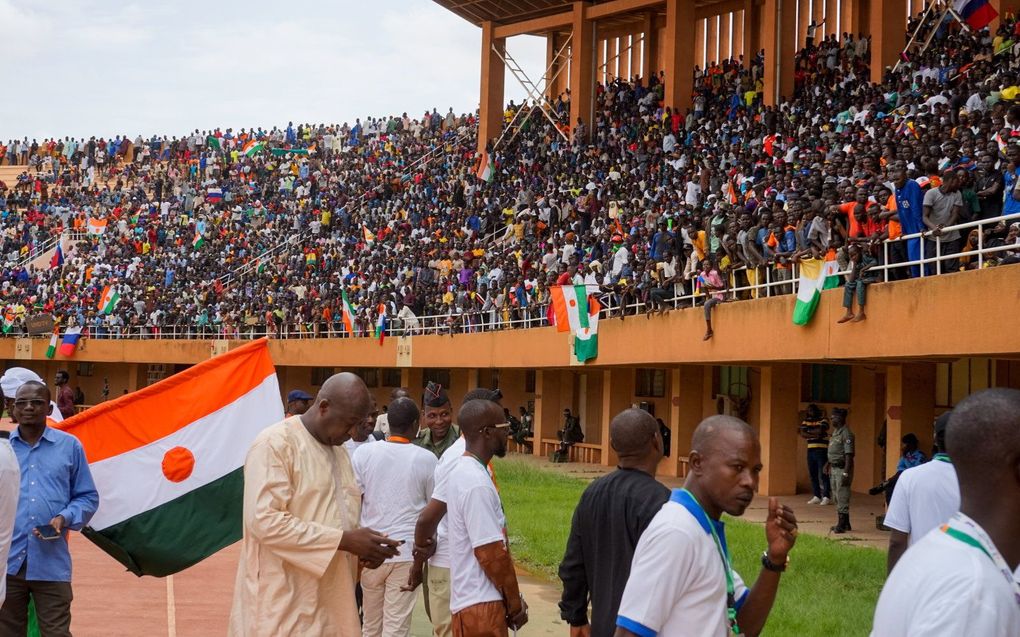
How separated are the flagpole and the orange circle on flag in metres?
2.57

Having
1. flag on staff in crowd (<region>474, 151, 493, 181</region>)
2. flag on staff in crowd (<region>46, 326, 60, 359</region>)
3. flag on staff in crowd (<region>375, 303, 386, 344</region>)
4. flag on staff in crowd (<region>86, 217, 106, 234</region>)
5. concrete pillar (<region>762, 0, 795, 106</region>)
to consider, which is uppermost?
concrete pillar (<region>762, 0, 795, 106</region>)

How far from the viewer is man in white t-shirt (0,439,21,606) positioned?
15.9 ft

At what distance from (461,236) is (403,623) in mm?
27114

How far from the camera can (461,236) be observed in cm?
3384

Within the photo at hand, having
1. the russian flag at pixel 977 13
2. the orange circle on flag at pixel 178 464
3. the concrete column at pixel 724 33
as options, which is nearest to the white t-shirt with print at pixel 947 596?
the orange circle on flag at pixel 178 464

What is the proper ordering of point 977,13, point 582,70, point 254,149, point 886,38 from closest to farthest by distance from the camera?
point 977,13, point 886,38, point 582,70, point 254,149

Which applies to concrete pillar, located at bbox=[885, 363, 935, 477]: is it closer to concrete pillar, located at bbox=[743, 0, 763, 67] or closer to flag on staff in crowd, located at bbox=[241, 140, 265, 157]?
concrete pillar, located at bbox=[743, 0, 763, 67]

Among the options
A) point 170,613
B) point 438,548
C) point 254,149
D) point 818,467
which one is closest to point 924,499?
point 438,548

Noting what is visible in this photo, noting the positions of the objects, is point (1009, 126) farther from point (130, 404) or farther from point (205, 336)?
point (205, 336)

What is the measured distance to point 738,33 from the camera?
3759 cm

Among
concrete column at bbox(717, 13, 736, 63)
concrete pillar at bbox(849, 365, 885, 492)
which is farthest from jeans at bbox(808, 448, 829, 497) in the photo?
concrete column at bbox(717, 13, 736, 63)

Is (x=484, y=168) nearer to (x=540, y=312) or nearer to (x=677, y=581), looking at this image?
(x=540, y=312)

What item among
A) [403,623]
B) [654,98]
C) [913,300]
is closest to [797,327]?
[913,300]

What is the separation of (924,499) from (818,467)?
42.4 ft
